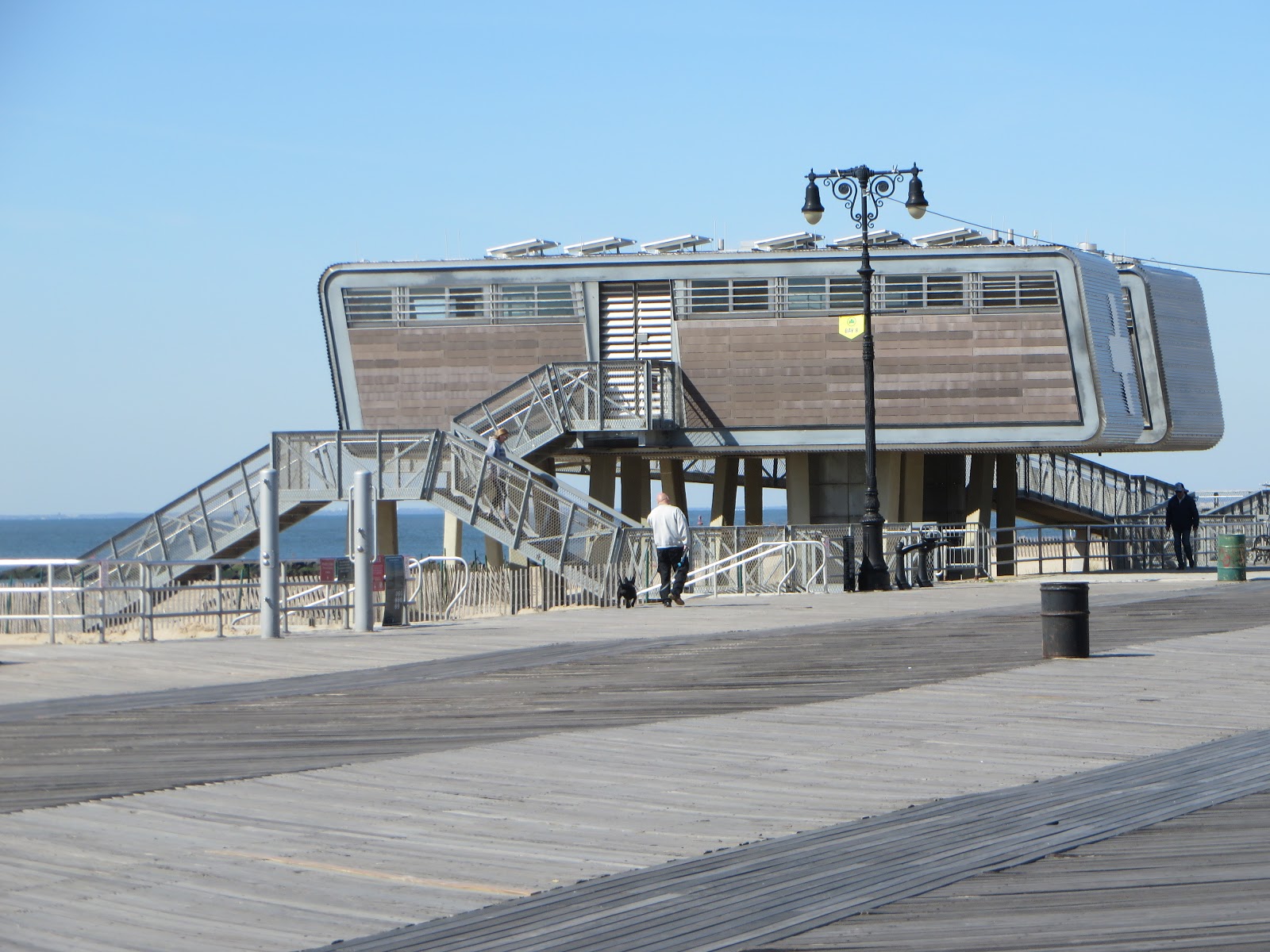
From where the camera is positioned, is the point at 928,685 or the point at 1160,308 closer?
the point at 928,685

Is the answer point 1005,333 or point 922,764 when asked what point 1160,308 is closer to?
point 1005,333

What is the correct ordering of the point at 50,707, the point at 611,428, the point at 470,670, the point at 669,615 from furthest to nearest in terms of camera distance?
the point at 611,428, the point at 669,615, the point at 470,670, the point at 50,707

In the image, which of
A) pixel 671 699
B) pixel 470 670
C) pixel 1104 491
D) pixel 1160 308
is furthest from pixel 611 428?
pixel 671 699

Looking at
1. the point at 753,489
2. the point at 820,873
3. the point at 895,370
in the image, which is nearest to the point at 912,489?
the point at 895,370

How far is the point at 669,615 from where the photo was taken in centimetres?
2361

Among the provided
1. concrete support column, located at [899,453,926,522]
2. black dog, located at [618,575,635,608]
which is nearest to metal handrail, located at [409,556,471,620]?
black dog, located at [618,575,635,608]

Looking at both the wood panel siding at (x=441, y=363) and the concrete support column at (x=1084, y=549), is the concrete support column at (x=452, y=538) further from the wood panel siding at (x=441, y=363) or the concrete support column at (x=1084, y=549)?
the concrete support column at (x=1084, y=549)

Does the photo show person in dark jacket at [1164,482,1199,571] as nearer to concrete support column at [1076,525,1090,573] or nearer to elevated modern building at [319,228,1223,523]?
concrete support column at [1076,525,1090,573]

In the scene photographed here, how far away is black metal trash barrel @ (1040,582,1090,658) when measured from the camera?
16.4 metres

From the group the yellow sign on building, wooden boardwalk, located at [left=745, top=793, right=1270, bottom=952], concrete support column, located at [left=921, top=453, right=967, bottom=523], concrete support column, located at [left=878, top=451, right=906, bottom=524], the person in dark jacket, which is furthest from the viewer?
concrete support column, located at [left=921, top=453, right=967, bottom=523]

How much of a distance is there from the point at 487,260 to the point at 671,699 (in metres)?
29.2

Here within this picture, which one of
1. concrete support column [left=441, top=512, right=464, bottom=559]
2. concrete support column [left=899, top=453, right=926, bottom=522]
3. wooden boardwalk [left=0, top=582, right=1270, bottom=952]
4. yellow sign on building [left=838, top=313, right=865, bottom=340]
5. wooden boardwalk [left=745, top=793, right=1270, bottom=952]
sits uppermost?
yellow sign on building [left=838, top=313, right=865, bottom=340]

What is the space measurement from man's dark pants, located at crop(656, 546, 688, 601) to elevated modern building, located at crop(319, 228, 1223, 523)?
1297 centimetres

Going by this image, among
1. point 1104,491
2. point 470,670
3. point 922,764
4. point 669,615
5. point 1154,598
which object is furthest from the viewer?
point 1104,491
